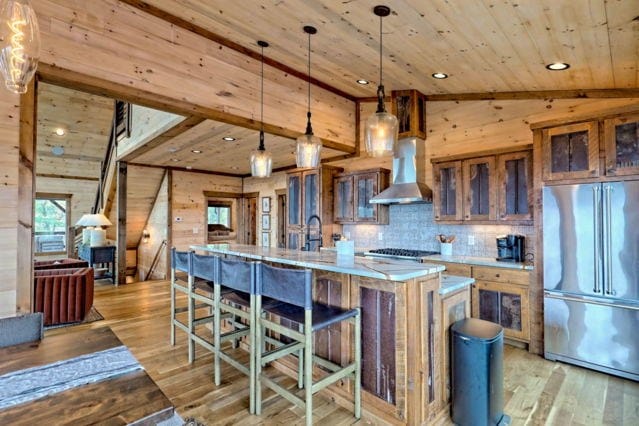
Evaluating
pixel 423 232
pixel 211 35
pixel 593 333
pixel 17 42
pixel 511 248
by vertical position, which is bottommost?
pixel 593 333

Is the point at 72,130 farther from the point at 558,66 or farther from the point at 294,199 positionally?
the point at 558,66

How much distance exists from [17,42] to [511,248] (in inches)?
178

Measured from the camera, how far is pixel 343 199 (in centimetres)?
561

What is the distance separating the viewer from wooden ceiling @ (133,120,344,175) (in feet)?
14.1

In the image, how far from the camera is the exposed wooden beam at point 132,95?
2627 millimetres

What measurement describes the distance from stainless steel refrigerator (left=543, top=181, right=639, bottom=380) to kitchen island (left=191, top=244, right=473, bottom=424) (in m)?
1.31

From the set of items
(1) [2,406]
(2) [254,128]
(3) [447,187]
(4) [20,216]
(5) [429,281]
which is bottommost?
(1) [2,406]

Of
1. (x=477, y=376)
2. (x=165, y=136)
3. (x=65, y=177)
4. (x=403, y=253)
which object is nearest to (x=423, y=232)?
(x=403, y=253)

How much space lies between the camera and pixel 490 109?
14.0 ft

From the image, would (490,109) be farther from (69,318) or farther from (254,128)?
(69,318)

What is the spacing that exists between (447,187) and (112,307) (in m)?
5.25

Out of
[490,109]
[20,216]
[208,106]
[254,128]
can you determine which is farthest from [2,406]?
[490,109]

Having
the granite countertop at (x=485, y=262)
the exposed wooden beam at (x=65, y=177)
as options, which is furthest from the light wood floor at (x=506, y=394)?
the exposed wooden beam at (x=65, y=177)

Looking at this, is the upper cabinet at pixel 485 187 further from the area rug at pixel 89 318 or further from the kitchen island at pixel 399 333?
the area rug at pixel 89 318
